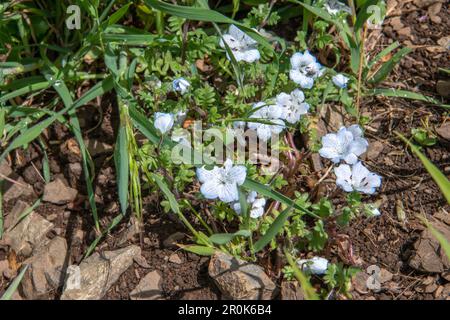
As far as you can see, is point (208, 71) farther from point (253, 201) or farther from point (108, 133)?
point (253, 201)

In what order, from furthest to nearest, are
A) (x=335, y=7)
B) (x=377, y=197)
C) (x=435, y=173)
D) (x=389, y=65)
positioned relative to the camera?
1. (x=335, y=7)
2. (x=389, y=65)
3. (x=377, y=197)
4. (x=435, y=173)

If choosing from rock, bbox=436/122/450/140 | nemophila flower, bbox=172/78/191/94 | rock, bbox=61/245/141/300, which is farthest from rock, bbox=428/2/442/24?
rock, bbox=61/245/141/300

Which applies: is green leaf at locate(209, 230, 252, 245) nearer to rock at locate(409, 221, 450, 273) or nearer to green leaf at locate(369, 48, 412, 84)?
rock at locate(409, 221, 450, 273)

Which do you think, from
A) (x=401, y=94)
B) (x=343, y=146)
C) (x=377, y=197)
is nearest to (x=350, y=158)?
(x=343, y=146)

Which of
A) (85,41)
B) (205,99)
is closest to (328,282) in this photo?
(205,99)

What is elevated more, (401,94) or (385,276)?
(401,94)

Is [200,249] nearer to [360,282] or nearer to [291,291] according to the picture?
[291,291]
